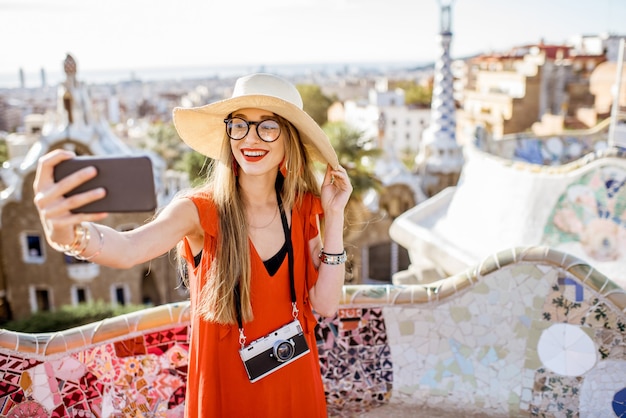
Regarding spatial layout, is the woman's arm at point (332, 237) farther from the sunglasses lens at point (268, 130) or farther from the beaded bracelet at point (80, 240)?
the beaded bracelet at point (80, 240)

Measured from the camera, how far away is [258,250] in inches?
93.4

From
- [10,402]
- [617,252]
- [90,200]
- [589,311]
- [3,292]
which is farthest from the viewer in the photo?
[3,292]

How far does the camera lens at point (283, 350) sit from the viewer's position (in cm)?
235

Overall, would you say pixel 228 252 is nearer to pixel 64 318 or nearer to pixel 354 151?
pixel 64 318

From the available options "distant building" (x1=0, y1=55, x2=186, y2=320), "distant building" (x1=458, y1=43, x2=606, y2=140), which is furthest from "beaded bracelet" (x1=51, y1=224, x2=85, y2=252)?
"distant building" (x1=458, y1=43, x2=606, y2=140)

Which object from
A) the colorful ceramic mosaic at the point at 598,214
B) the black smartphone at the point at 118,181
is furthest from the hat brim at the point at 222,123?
the colorful ceramic mosaic at the point at 598,214

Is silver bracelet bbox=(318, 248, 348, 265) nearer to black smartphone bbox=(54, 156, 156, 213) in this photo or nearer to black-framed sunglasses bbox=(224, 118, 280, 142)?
black-framed sunglasses bbox=(224, 118, 280, 142)

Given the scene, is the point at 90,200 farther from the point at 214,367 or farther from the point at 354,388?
the point at 354,388

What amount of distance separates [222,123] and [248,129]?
0.99 feet

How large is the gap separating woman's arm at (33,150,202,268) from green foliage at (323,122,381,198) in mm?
10824

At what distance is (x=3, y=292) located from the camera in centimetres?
1387

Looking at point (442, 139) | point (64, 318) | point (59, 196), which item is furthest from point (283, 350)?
point (442, 139)

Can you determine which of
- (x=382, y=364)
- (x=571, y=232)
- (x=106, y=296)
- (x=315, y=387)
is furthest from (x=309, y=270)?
(x=106, y=296)

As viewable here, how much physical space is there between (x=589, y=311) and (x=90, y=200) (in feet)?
9.56
